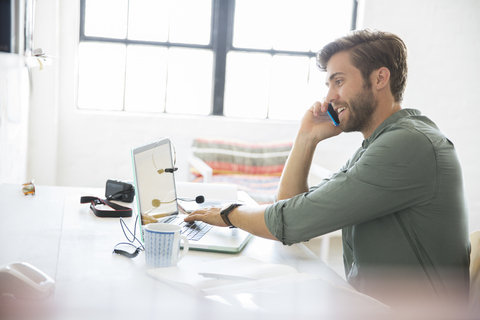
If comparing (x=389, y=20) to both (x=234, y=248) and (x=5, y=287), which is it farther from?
(x=5, y=287)

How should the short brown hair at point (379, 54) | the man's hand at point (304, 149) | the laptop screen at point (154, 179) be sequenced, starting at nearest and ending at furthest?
the laptop screen at point (154, 179) < the short brown hair at point (379, 54) < the man's hand at point (304, 149)

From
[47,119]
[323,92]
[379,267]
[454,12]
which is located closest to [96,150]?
[47,119]

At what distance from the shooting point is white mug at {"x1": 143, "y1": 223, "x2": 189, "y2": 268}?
3.55 ft

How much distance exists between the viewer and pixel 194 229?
142 cm

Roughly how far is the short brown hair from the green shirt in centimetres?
29

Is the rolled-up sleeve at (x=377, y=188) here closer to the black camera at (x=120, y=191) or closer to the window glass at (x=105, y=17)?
the black camera at (x=120, y=191)

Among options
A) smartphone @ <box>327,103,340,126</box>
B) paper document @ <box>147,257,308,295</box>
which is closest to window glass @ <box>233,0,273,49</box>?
smartphone @ <box>327,103,340,126</box>

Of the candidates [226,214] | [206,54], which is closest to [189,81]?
[206,54]

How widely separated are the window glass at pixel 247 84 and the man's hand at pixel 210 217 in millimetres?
2449

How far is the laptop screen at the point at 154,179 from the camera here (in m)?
1.24

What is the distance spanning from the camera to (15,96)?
8.19 ft

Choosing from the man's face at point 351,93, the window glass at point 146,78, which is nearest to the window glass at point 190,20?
the window glass at point 146,78

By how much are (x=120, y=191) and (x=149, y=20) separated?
222 cm

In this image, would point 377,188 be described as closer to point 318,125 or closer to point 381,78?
point 381,78
